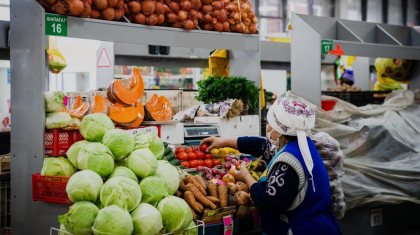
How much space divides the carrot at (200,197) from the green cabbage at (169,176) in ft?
0.59

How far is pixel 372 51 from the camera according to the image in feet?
19.4

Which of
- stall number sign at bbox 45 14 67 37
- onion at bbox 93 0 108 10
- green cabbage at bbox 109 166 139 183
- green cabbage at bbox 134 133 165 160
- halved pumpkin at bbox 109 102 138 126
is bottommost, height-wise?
green cabbage at bbox 109 166 139 183

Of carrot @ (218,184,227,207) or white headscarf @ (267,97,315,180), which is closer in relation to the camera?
white headscarf @ (267,97,315,180)

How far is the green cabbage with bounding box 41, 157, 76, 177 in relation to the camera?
127 inches

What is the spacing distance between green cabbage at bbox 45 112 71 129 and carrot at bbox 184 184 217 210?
101cm

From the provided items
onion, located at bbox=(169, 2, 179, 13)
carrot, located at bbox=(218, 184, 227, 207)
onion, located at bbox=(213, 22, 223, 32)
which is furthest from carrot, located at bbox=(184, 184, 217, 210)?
onion, located at bbox=(213, 22, 223, 32)

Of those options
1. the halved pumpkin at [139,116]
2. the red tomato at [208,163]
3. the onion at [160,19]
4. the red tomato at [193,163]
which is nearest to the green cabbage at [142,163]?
the halved pumpkin at [139,116]

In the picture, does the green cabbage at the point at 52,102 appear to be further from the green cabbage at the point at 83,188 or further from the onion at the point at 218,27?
the onion at the point at 218,27

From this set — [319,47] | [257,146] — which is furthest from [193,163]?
[319,47]

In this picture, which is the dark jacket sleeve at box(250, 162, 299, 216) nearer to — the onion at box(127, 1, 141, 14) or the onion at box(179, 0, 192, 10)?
the onion at box(127, 1, 141, 14)

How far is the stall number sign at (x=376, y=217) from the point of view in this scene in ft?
17.9

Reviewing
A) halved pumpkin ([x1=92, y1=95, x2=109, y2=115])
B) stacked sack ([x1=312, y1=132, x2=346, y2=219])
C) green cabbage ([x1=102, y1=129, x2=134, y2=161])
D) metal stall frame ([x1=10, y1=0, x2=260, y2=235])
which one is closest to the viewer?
green cabbage ([x1=102, y1=129, x2=134, y2=161])

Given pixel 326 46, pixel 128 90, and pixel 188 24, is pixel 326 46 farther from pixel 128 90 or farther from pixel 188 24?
pixel 128 90

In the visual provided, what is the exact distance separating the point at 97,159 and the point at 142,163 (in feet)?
0.92
